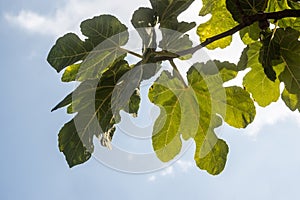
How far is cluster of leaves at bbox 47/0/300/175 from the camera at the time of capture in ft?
3.99

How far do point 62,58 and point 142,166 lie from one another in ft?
1.47

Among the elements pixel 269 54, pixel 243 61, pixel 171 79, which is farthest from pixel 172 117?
pixel 269 54

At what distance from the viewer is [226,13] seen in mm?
1540

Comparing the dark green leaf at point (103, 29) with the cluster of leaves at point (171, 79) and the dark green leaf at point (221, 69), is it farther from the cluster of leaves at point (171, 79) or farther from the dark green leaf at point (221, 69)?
the dark green leaf at point (221, 69)

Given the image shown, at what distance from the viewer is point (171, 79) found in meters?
1.35

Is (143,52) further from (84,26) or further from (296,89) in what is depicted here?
(296,89)

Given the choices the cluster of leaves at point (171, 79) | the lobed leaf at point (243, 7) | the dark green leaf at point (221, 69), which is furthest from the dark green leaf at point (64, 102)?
the lobed leaf at point (243, 7)

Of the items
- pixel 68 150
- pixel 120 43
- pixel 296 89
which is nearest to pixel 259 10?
pixel 296 89

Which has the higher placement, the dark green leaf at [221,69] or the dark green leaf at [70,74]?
the dark green leaf at [70,74]

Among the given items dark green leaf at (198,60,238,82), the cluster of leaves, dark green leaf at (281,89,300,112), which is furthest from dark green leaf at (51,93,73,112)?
dark green leaf at (281,89,300,112)

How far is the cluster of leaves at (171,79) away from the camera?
1.22 m

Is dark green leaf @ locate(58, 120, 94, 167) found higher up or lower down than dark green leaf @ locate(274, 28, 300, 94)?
higher up

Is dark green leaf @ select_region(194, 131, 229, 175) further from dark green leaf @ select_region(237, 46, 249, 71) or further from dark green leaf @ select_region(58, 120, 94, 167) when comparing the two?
dark green leaf @ select_region(58, 120, 94, 167)

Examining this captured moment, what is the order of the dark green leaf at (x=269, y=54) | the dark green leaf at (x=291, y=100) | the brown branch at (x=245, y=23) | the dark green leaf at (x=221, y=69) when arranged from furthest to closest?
the dark green leaf at (x=291, y=100) → the dark green leaf at (x=221, y=69) → the dark green leaf at (x=269, y=54) → the brown branch at (x=245, y=23)
